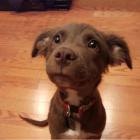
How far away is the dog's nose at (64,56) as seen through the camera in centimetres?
86

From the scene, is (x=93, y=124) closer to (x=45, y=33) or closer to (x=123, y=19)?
(x=45, y=33)

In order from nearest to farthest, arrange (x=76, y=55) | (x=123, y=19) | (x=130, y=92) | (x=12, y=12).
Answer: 1. (x=76, y=55)
2. (x=130, y=92)
3. (x=123, y=19)
4. (x=12, y=12)

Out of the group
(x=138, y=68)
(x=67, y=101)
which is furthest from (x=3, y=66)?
(x=138, y=68)

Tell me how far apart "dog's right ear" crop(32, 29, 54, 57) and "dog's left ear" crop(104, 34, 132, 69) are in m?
0.36

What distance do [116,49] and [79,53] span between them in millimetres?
389

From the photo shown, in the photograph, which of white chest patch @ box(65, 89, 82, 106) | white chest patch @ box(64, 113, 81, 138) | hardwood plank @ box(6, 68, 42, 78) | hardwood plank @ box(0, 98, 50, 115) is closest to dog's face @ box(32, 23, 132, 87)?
white chest patch @ box(65, 89, 82, 106)

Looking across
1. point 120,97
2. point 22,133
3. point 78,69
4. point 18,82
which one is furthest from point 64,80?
point 18,82

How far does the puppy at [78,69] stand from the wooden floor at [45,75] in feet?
1.30

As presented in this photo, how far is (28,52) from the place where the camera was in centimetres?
231

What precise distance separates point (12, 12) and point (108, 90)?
190 cm

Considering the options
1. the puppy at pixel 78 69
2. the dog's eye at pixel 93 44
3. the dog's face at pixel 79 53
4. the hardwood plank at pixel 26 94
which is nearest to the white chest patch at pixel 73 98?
the puppy at pixel 78 69

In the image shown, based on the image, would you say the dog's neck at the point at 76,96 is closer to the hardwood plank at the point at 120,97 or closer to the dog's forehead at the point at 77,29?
the dog's forehead at the point at 77,29

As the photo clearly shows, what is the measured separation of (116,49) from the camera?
4.09ft

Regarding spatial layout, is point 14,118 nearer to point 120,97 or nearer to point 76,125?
point 76,125
